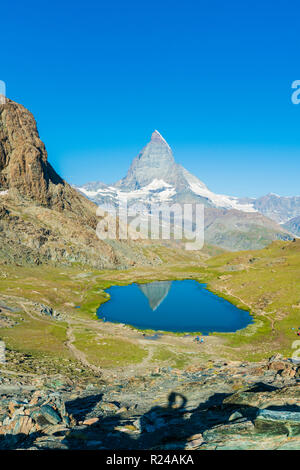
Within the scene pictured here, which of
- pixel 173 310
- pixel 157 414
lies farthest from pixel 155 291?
pixel 157 414

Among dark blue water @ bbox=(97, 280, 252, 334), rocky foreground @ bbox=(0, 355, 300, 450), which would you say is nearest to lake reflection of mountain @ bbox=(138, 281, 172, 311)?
dark blue water @ bbox=(97, 280, 252, 334)

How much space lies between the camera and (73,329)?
83250 millimetres

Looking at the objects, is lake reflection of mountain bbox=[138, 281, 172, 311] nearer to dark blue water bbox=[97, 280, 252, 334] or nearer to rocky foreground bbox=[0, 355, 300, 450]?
dark blue water bbox=[97, 280, 252, 334]

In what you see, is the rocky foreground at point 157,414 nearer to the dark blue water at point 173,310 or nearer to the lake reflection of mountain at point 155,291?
the dark blue water at point 173,310

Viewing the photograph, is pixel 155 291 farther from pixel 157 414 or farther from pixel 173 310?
pixel 157 414

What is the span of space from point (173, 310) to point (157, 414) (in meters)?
93.7

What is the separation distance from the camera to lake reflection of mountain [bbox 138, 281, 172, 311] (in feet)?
445

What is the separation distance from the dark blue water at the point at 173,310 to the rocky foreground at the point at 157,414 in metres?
55.9

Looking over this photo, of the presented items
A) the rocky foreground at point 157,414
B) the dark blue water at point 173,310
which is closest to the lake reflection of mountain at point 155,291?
the dark blue water at point 173,310

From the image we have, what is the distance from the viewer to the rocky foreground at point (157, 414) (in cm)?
1862

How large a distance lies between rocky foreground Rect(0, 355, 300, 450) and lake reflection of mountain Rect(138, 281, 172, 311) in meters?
84.3

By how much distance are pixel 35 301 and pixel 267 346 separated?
73871mm

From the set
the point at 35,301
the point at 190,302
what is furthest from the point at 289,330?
the point at 35,301

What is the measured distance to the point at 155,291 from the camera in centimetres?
16362
